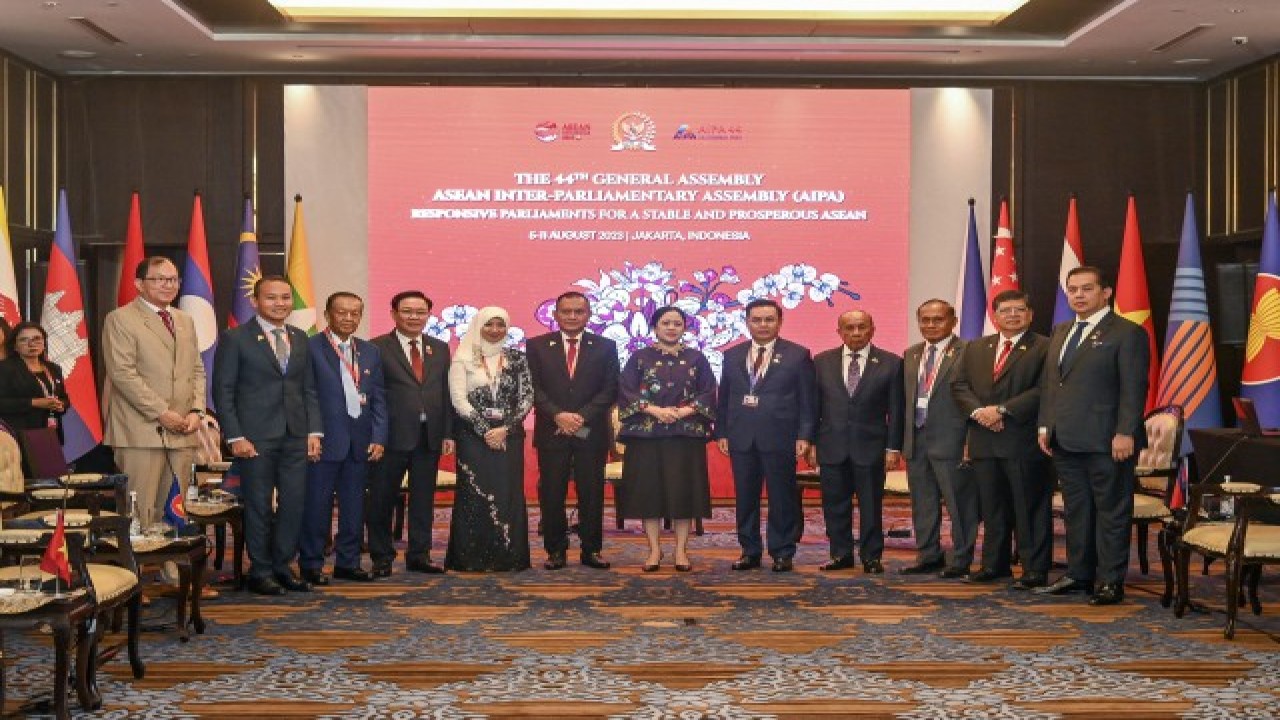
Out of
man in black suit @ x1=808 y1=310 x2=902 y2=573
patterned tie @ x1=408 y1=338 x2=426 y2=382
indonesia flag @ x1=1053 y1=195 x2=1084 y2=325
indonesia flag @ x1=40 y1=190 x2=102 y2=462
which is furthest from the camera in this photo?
indonesia flag @ x1=1053 y1=195 x2=1084 y2=325

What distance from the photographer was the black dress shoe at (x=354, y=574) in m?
7.28

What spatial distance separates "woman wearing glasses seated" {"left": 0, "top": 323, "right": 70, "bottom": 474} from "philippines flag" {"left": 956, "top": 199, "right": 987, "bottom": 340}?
19.2 feet

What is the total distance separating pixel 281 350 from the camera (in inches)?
268

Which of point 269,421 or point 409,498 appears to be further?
point 409,498

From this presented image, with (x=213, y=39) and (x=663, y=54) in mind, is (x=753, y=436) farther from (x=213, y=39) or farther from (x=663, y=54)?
(x=213, y=39)

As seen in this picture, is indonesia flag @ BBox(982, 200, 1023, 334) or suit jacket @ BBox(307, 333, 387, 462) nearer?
suit jacket @ BBox(307, 333, 387, 462)

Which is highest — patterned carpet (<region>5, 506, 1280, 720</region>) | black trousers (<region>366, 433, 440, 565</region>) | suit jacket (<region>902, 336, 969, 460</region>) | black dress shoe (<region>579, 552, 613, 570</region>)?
suit jacket (<region>902, 336, 969, 460</region>)

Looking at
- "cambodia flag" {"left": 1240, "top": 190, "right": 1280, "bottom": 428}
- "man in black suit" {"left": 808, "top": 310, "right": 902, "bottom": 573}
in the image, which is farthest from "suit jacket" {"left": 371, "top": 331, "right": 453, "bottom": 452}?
"cambodia flag" {"left": 1240, "top": 190, "right": 1280, "bottom": 428}

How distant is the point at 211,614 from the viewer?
245 inches

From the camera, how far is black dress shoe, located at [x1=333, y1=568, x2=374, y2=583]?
728 centimetres

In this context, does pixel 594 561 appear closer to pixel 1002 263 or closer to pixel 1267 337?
pixel 1002 263

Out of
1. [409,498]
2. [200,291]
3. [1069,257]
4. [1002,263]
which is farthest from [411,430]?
[1069,257]

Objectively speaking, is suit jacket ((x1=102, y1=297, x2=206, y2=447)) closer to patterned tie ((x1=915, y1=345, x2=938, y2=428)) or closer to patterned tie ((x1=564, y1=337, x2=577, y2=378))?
patterned tie ((x1=564, y1=337, x2=577, y2=378))

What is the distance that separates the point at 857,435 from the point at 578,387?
1.46 metres
